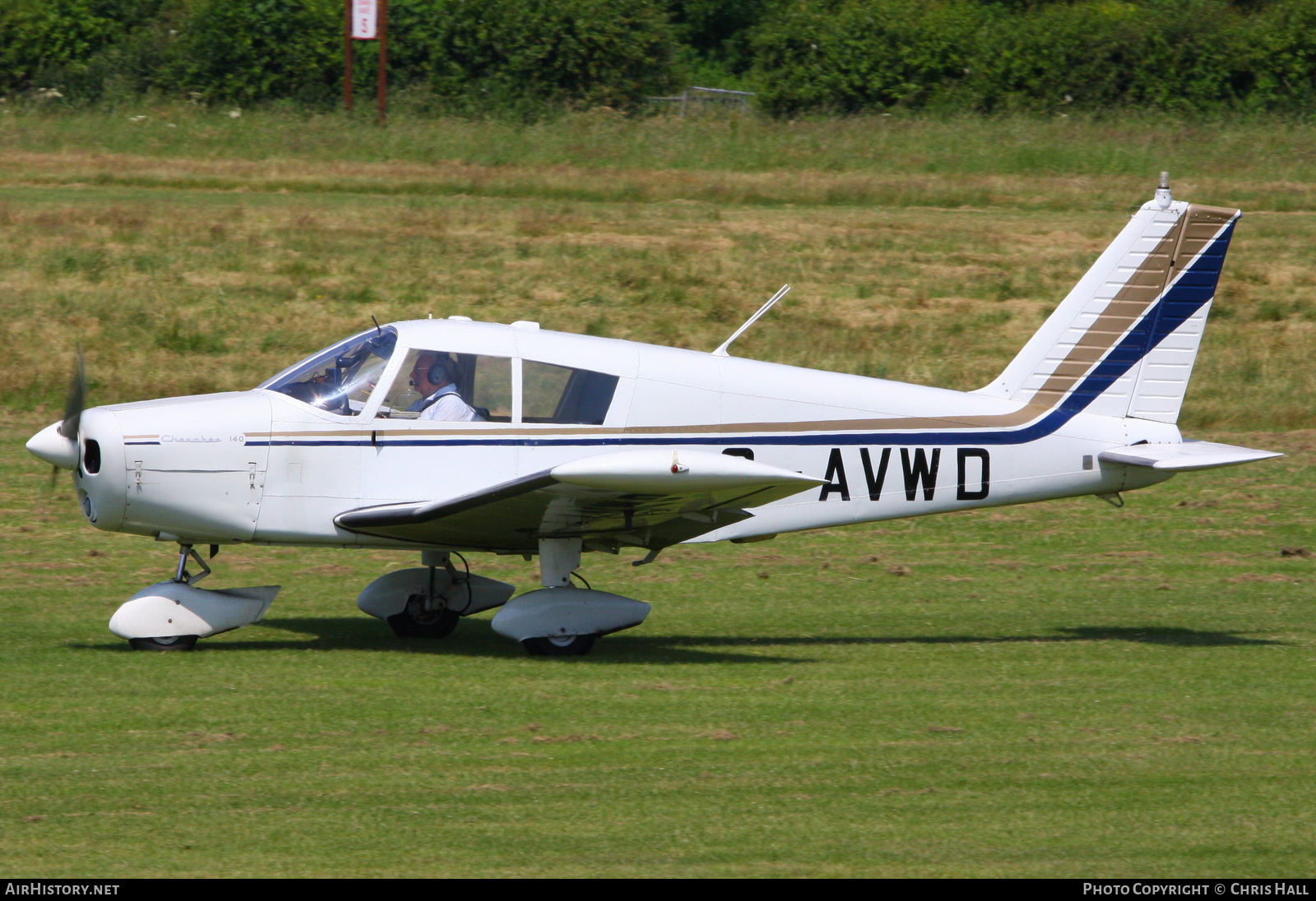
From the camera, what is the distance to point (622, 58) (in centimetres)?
3534

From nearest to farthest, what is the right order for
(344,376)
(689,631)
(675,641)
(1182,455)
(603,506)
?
(603,506)
(344,376)
(1182,455)
(675,641)
(689,631)

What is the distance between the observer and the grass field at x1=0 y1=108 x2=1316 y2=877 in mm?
5906

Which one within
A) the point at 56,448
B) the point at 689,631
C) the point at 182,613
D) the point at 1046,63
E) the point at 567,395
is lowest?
the point at 689,631

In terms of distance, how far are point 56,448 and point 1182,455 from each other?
22.1 ft

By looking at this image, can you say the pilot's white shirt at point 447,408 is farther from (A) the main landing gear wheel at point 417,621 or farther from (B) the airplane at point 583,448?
(A) the main landing gear wheel at point 417,621

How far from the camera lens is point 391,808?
6.04 metres

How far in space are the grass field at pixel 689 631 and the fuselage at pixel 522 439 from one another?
893 millimetres

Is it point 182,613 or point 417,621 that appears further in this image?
point 417,621

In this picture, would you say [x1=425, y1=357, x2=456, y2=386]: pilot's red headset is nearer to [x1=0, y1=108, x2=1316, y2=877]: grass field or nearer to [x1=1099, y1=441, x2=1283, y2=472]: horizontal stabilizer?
[x1=0, y1=108, x2=1316, y2=877]: grass field

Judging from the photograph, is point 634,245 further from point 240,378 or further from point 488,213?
point 240,378

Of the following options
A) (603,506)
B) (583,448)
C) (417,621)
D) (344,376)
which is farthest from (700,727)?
(344,376)

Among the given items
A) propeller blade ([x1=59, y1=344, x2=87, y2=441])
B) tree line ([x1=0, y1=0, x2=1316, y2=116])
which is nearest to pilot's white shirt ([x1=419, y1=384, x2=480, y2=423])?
propeller blade ([x1=59, y1=344, x2=87, y2=441])

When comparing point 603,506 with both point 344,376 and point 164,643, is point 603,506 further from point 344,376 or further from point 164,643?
point 164,643

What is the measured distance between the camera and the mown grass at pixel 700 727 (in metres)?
5.71
